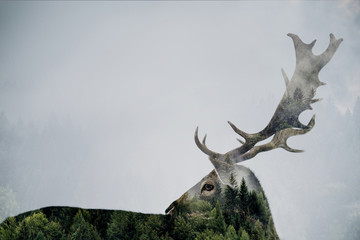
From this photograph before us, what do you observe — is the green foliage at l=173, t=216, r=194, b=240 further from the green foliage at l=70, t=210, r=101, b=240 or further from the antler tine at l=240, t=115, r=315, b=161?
the antler tine at l=240, t=115, r=315, b=161

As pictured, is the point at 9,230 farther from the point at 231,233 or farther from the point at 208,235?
the point at 231,233

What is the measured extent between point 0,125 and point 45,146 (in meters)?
22.5

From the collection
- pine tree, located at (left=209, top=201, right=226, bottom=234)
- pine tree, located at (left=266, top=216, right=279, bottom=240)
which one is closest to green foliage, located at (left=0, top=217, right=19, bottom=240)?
pine tree, located at (left=209, top=201, right=226, bottom=234)

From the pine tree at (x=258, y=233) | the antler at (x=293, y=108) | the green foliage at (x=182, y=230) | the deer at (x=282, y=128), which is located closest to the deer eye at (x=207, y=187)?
the deer at (x=282, y=128)

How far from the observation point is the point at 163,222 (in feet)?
10.6

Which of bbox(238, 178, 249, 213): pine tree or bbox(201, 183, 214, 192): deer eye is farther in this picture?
bbox(201, 183, 214, 192): deer eye

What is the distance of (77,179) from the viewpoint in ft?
314

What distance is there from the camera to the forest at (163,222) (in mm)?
3014

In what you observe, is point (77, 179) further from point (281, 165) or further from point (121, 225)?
point (121, 225)

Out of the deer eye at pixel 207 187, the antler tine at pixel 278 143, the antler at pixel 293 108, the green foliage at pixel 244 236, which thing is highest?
the antler at pixel 293 108

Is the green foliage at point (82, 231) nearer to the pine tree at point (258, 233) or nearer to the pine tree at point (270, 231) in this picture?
the pine tree at point (258, 233)

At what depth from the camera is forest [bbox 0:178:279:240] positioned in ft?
9.89

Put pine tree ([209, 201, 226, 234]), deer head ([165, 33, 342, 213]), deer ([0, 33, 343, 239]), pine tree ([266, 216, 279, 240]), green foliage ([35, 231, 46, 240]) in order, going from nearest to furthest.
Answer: green foliage ([35, 231, 46, 240])
pine tree ([209, 201, 226, 234])
pine tree ([266, 216, 279, 240])
deer ([0, 33, 343, 239])
deer head ([165, 33, 342, 213])

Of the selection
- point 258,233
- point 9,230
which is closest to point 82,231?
point 9,230
